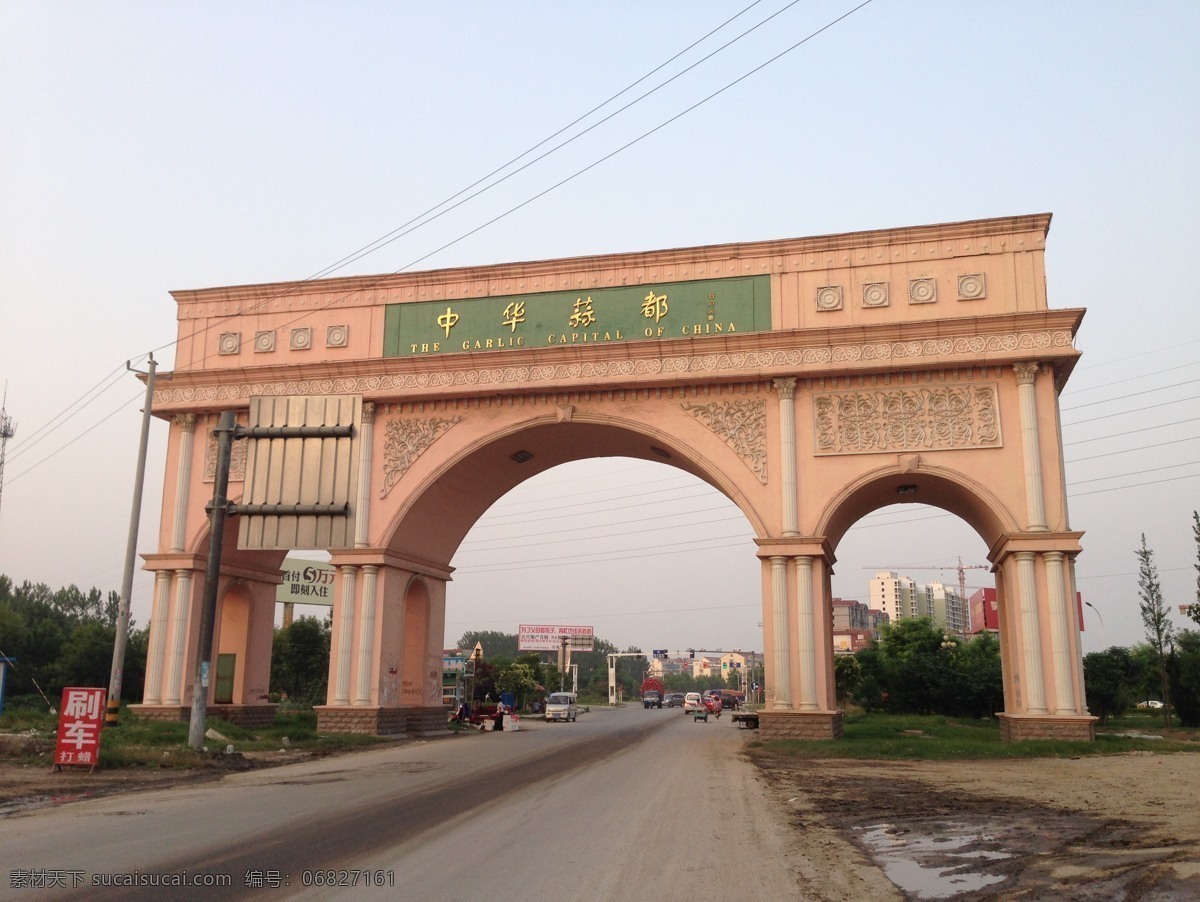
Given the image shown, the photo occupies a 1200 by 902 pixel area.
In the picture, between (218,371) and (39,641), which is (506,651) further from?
(218,371)

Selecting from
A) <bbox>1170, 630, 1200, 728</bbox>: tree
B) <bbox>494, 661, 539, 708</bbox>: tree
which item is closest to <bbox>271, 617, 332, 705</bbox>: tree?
<bbox>494, 661, 539, 708</bbox>: tree

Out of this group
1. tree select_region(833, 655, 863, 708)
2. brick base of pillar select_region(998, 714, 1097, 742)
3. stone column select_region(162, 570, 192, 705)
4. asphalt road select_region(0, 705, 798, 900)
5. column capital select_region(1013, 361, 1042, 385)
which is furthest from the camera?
tree select_region(833, 655, 863, 708)

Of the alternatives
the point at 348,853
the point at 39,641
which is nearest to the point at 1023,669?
the point at 348,853

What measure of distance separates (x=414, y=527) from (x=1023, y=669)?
14.1 meters

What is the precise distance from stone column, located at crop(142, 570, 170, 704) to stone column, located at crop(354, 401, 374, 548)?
16.4ft

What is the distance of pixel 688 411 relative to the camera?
2200 cm

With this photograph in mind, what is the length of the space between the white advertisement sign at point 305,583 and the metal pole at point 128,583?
36.6 metres

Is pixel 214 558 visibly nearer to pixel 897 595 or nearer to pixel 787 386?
pixel 787 386

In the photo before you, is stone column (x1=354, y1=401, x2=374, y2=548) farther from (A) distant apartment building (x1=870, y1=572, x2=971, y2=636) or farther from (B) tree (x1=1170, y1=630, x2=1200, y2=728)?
(A) distant apartment building (x1=870, y1=572, x2=971, y2=636)

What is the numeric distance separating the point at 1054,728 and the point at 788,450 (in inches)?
294

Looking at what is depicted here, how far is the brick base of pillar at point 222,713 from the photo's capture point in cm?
2277

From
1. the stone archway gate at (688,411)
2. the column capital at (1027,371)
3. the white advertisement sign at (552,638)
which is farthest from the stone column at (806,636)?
the white advertisement sign at (552,638)

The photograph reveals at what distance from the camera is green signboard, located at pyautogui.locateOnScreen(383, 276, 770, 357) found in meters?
22.1

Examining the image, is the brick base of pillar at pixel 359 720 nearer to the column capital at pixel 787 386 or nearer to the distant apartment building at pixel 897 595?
the column capital at pixel 787 386
